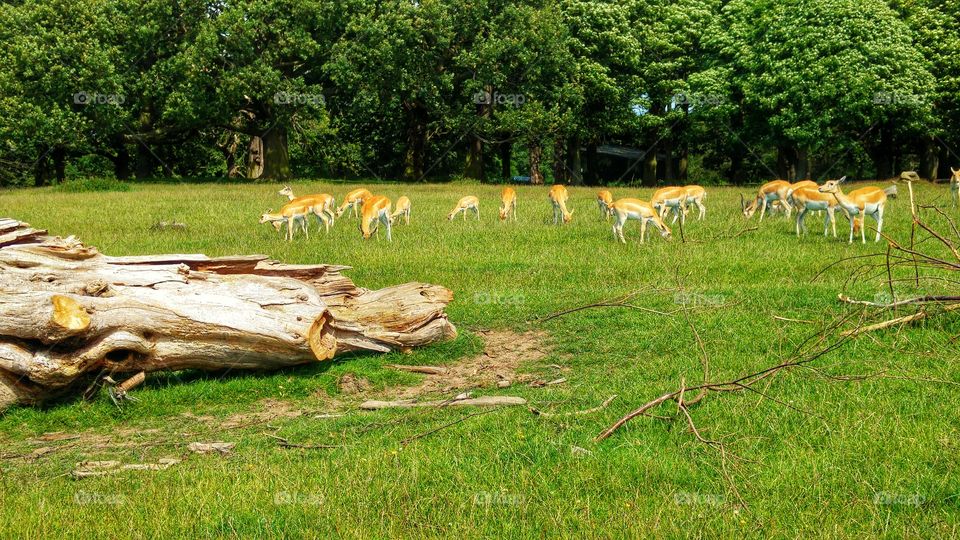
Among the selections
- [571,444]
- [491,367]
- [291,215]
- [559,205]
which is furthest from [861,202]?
[571,444]

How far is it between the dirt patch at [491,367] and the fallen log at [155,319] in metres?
0.71

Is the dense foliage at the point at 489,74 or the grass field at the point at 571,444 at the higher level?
the dense foliage at the point at 489,74

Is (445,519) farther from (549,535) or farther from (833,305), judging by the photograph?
(833,305)

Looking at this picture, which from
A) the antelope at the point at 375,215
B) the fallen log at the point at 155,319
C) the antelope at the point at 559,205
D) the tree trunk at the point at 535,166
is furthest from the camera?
the tree trunk at the point at 535,166

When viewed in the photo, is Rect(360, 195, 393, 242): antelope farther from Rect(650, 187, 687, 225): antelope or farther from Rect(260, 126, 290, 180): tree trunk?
Rect(260, 126, 290, 180): tree trunk

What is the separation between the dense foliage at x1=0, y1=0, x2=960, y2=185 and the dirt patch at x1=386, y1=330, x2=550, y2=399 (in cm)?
3011

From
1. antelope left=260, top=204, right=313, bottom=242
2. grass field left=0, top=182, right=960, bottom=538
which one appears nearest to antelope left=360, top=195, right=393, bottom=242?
antelope left=260, top=204, right=313, bottom=242

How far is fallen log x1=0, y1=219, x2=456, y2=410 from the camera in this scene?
8703mm

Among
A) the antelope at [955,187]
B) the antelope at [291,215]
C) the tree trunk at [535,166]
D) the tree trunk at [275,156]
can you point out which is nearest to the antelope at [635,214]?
the antelope at [291,215]

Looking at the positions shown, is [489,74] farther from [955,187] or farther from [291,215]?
[291,215]

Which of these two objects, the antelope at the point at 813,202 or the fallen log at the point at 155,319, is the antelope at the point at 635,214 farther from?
the fallen log at the point at 155,319

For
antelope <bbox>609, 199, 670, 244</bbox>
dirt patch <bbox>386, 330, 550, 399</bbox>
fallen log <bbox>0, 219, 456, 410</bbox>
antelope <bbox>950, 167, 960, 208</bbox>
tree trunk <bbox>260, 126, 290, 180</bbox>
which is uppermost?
tree trunk <bbox>260, 126, 290, 180</bbox>

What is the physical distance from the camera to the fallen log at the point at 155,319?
28.6ft

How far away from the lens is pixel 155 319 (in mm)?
9203
